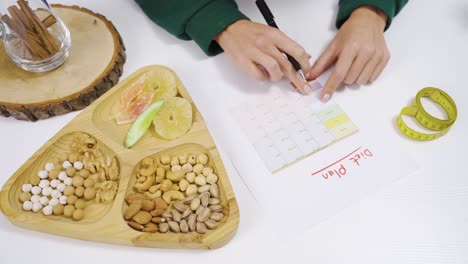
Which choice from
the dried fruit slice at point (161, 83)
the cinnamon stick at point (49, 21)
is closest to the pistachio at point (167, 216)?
the dried fruit slice at point (161, 83)

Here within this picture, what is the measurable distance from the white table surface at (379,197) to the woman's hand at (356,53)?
0.12 feet

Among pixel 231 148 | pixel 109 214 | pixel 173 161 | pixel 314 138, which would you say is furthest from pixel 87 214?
pixel 314 138

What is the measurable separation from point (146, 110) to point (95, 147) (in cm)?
12

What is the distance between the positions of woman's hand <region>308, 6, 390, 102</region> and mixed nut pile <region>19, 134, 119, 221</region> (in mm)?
455

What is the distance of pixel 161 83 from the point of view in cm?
83

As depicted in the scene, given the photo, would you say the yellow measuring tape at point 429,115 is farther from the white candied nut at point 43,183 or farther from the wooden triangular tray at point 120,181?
the white candied nut at point 43,183

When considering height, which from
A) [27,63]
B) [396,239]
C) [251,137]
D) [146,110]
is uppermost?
[27,63]

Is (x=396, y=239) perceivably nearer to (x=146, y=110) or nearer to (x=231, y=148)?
(x=231, y=148)

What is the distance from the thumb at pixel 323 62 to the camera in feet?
2.76

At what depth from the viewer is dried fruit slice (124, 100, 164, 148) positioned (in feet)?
2.55

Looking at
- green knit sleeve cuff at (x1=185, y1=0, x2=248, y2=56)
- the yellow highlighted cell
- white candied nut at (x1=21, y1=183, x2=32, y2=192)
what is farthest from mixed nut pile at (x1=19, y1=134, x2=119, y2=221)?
the yellow highlighted cell

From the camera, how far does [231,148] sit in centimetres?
78

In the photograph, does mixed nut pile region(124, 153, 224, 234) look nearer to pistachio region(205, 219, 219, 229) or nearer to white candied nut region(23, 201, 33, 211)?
pistachio region(205, 219, 219, 229)

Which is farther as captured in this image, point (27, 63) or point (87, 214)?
point (27, 63)
